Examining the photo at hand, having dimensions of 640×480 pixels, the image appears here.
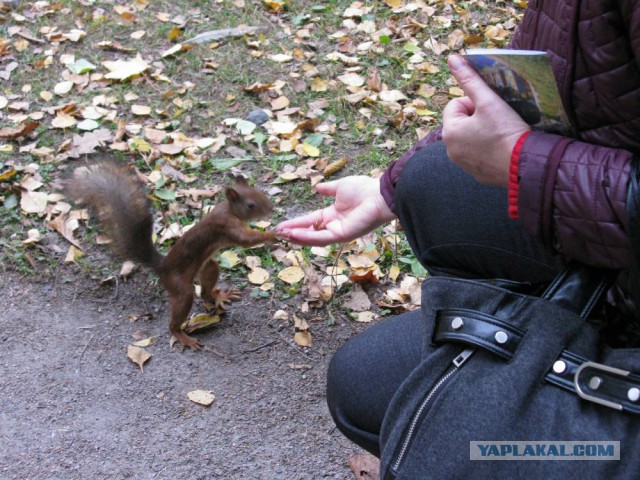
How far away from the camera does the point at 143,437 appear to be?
1.83 metres

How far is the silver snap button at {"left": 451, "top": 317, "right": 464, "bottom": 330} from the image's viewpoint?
988mm

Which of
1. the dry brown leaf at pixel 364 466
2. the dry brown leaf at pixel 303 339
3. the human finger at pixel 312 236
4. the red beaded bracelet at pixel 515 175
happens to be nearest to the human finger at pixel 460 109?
the red beaded bracelet at pixel 515 175

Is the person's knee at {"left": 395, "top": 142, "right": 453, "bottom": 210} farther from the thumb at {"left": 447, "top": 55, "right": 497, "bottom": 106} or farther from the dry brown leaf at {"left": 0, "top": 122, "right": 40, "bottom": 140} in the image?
the dry brown leaf at {"left": 0, "top": 122, "right": 40, "bottom": 140}

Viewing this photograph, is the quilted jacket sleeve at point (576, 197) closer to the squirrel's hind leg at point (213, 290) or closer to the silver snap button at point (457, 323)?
the silver snap button at point (457, 323)

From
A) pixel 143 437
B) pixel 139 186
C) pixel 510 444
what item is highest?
pixel 510 444

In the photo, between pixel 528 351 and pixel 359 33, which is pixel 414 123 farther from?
pixel 528 351

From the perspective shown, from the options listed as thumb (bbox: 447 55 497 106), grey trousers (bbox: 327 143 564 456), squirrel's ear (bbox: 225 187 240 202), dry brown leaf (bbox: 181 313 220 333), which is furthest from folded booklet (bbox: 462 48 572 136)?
dry brown leaf (bbox: 181 313 220 333)

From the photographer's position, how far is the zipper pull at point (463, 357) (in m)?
0.98

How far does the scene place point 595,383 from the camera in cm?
89

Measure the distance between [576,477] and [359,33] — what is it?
284 centimetres

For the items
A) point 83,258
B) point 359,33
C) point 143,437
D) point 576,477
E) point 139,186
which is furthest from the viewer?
point 359,33

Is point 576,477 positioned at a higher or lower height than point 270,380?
higher

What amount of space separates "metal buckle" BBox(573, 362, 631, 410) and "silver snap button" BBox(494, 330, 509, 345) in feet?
0.32

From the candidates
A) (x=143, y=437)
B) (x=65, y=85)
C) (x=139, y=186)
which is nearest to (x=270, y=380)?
(x=143, y=437)
